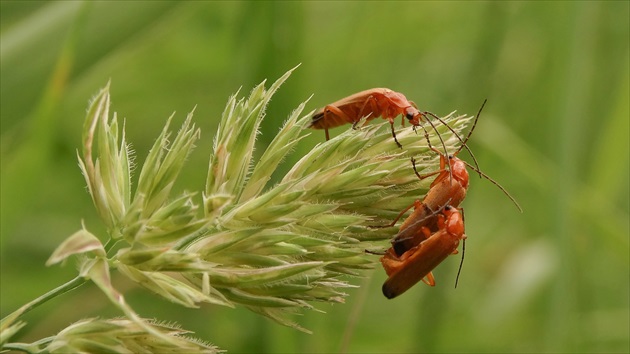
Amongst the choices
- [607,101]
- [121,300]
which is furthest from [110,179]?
[607,101]

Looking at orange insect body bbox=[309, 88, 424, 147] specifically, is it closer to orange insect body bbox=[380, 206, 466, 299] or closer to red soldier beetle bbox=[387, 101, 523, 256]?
red soldier beetle bbox=[387, 101, 523, 256]

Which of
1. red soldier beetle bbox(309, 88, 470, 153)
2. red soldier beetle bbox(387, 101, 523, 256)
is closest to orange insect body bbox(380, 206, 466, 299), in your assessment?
red soldier beetle bbox(387, 101, 523, 256)

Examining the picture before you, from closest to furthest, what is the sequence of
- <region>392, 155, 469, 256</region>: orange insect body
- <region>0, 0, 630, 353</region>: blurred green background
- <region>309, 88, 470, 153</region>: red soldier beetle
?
<region>392, 155, 469, 256</region>: orange insect body, <region>309, 88, 470, 153</region>: red soldier beetle, <region>0, 0, 630, 353</region>: blurred green background

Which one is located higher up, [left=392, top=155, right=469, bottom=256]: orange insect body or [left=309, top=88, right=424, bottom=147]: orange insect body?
[left=309, top=88, right=424, bottom=147]: orange insect body

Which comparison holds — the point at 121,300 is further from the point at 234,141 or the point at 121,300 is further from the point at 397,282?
the point at 397,282

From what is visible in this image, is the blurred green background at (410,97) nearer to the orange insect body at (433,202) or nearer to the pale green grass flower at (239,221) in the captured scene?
the orange insect body at (433,202)

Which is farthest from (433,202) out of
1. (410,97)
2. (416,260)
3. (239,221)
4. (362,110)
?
(410,97)

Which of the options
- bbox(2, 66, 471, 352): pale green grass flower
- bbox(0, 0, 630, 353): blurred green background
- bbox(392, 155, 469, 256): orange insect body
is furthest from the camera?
bbox(0, 0, 630, 353): blurred green background
